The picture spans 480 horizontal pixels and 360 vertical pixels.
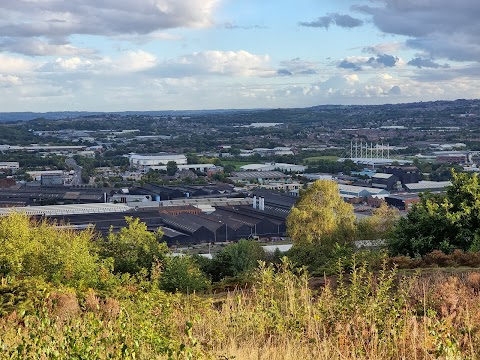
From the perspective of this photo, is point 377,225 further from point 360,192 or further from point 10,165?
point 10,165

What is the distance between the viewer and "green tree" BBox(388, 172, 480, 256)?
12.3 meters

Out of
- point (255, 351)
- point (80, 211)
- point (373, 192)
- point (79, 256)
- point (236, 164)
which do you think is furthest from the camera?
point (236, 164)

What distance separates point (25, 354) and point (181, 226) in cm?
2771

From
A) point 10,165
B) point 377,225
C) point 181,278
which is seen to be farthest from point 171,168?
point 181,278

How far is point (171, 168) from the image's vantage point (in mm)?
67125

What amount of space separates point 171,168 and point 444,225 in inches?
2189

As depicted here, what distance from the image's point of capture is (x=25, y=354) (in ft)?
12.4

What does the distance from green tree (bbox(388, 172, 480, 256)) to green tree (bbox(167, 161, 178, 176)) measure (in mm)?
52981

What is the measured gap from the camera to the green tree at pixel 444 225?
40.4 feet

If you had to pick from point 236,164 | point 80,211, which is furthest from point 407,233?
point 236,164

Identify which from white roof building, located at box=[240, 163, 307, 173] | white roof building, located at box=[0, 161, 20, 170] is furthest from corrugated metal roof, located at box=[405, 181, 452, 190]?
white roof building, located at box=[0, 161, 20, 170]

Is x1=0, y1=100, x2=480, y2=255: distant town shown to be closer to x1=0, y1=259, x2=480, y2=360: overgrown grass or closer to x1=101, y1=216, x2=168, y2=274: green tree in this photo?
x1=101, y1=216, x2=168, y2=274: green tree

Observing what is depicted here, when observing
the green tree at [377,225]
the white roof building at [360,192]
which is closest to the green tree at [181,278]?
the green tree at [377,225]

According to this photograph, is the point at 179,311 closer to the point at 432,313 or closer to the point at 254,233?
the point at 432,313
